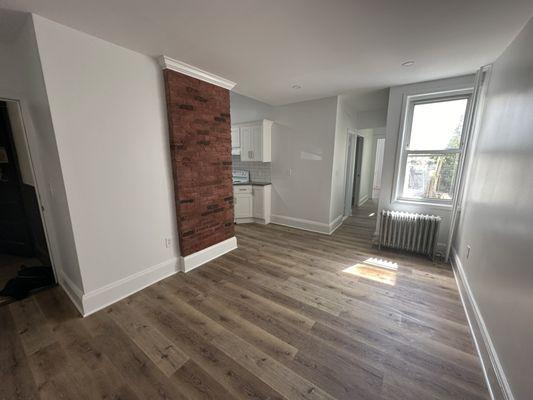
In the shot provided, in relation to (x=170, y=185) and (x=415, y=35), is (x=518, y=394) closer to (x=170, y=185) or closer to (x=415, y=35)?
(x=415, y=35)

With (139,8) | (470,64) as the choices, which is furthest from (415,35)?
(139,8)

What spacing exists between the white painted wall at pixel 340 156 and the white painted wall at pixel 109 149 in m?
2.86

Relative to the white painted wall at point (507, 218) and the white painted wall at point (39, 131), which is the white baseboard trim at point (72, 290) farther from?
the white painted wall at point (507, 218)

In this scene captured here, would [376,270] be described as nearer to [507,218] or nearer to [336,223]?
[507,218]

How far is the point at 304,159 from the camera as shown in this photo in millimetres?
4195

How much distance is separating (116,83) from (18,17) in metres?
0.66

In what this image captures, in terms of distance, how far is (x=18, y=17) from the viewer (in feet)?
5.21

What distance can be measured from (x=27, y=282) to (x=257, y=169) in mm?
3934

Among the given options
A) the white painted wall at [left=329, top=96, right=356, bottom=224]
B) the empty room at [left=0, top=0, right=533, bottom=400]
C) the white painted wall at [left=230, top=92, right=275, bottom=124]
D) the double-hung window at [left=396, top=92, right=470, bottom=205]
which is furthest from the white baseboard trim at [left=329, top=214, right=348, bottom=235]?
the white painted wall at [left=230, top=92, right=275, bottom=124]

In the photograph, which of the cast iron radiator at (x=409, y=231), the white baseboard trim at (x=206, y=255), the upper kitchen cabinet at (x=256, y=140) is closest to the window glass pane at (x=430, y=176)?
the cast iron radiator at (x=409, y=231)

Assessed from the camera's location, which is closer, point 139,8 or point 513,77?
point 139,8

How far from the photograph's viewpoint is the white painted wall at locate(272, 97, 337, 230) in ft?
12.7

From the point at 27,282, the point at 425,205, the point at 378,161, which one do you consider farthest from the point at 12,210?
the point at 378,161

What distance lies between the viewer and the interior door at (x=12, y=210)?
2.84m
